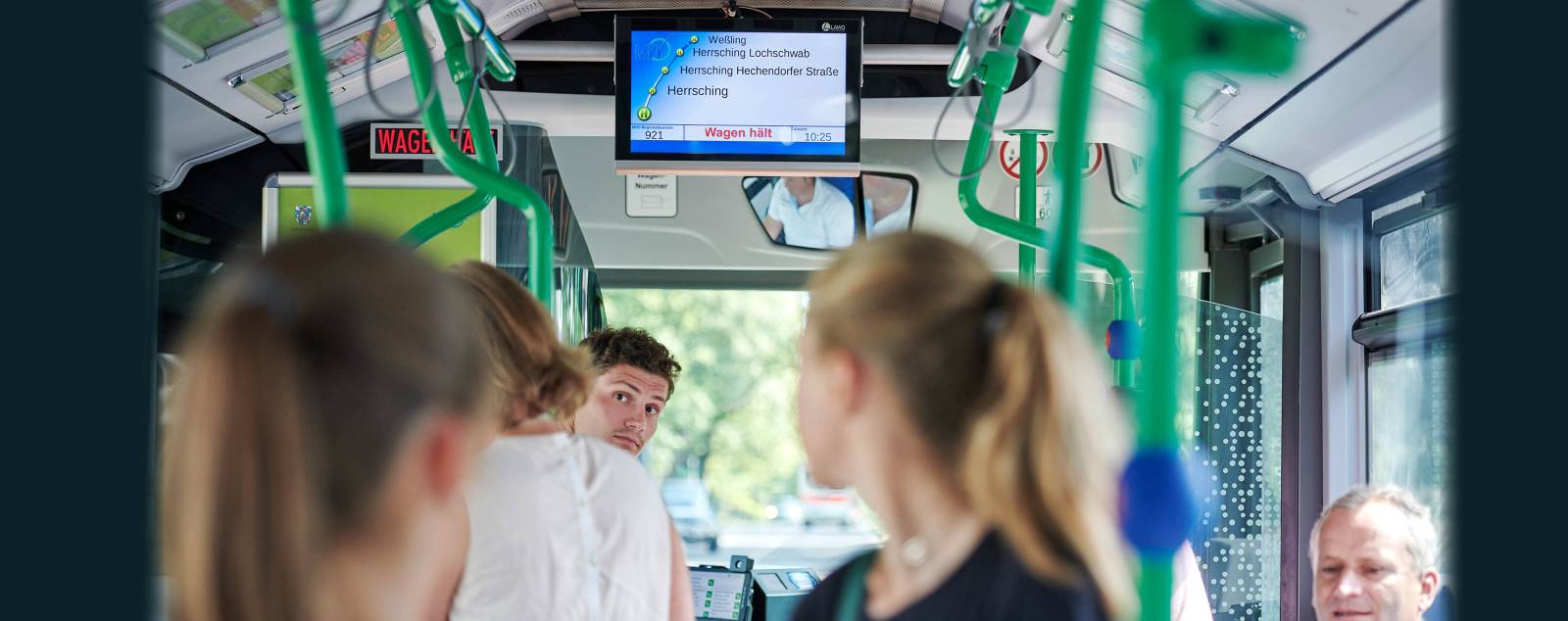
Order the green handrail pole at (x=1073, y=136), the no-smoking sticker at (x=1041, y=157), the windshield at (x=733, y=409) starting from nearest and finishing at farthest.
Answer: the green handrail pole at (x=1073, y=136) < the no-smoking sticker at (x=1041, y=157) < the windshield at (x=733, y=409)

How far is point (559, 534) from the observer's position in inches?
68.7

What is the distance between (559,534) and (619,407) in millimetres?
1476

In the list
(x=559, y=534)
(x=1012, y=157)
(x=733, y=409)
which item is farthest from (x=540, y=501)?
(x=733, y=409)

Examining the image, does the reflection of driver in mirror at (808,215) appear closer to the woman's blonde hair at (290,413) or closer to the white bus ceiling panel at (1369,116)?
the white bus ceiling panel at (1369,116)

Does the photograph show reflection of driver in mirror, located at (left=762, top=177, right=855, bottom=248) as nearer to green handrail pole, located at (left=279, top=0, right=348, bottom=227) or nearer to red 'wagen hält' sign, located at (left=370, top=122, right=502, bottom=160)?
red 'wagen hält' sign, located at (left=370, top=122, right=502, bottom=160)

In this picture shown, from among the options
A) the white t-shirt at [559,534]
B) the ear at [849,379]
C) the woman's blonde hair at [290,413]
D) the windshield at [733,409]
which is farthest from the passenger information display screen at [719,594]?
the windshield at [733,409]

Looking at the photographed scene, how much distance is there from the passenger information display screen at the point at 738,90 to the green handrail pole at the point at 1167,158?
264 cm

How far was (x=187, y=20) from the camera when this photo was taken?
10.9 feet

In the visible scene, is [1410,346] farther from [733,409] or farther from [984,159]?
[733,409]

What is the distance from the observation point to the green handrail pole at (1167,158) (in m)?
1.04

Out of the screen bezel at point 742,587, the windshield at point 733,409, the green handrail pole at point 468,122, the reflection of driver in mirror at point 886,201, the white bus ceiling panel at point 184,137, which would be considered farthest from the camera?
the windshield at point 733,409

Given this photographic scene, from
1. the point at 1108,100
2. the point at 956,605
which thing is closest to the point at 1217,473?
the point at 1108,100

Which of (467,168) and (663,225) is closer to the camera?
(467,168)

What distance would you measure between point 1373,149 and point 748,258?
7.18 ft
